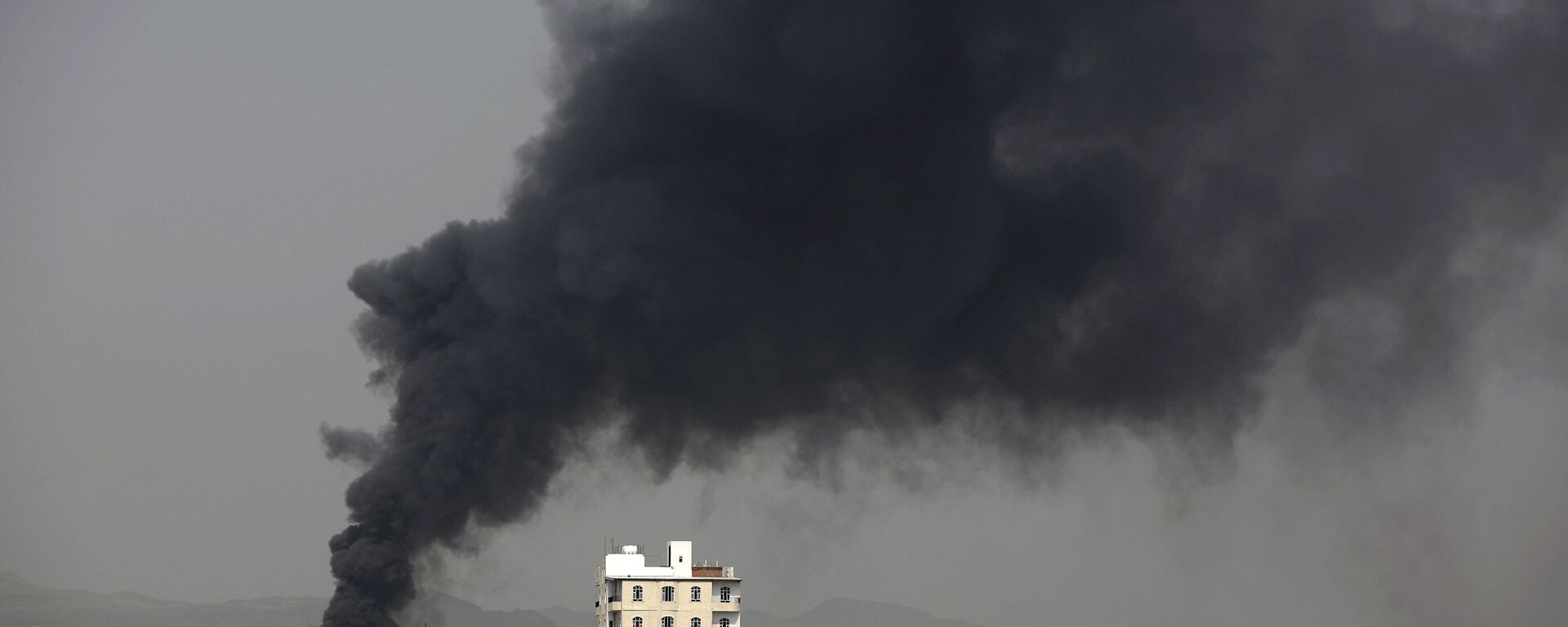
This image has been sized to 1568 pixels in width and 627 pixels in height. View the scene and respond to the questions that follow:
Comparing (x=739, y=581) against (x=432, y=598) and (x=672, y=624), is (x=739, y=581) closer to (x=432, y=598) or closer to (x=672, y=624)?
(x=672, y=624)

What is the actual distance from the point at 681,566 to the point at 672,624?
231 centimetres

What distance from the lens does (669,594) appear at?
84688mm

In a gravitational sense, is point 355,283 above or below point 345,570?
above

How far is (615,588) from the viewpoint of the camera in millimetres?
84250

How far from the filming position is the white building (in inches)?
3312

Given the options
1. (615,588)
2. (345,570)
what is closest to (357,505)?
(345,570)

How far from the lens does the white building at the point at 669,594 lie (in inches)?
3312

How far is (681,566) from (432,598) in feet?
32.1

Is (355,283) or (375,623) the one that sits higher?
(355,283)

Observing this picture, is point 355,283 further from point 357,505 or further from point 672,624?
point 672,624

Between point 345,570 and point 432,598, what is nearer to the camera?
point 345,570

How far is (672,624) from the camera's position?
84438 mm

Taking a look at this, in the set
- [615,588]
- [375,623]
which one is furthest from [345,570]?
[615,588]

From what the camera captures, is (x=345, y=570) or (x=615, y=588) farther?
(x=615, y=588)
